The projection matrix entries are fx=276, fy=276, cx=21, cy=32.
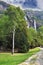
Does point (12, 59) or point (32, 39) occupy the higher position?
point (32, 39)

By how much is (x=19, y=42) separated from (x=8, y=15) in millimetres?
4259

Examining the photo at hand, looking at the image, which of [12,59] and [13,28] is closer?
[12,59]

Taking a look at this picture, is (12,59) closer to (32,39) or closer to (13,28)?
(13,28)

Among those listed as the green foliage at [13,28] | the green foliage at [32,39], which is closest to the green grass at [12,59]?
the green foliage at [13,28]

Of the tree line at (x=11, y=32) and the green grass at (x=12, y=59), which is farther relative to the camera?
the tree line at (x=11, y=32)

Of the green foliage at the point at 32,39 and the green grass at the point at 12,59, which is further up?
the green foliage at the point at 32,39

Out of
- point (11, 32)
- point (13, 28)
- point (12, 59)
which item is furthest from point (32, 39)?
point (12, 59)

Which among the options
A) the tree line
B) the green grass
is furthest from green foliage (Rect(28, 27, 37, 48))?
the green grass

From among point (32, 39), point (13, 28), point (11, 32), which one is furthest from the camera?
point (32, 39)

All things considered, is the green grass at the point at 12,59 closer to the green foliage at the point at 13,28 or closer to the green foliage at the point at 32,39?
the green foliage at the point at 13,28

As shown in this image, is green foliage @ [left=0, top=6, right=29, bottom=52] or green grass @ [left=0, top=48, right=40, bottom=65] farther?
green foliage @ [left=0, top=6, right=29, bottom=52]

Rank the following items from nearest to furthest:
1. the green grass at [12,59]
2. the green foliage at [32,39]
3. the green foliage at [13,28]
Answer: the green grass at [12,59]
the green foliage at [13,28]
the green foliage at [32,39]

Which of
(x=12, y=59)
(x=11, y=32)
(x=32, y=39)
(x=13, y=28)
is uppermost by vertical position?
(x=13, y=28)

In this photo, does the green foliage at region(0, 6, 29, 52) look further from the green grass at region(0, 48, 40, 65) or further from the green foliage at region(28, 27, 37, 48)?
the green grass at region(0, 48, 40, 65)
